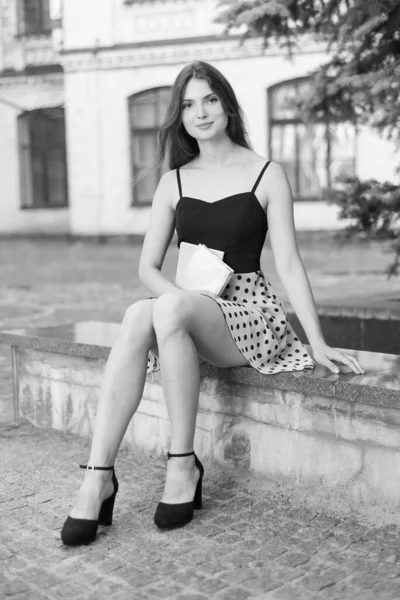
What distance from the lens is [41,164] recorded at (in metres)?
22.7

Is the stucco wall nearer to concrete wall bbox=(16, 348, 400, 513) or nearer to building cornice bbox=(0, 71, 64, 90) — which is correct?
building cornice bbox=(0, 71, 64, 90)

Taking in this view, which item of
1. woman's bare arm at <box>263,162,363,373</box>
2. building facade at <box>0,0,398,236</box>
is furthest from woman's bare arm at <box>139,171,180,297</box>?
building facade at <box>0,0,398,236</box>

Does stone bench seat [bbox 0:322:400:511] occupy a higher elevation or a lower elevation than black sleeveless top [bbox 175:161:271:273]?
lower

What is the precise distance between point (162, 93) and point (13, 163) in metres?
4.91

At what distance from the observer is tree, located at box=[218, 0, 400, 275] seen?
504 centimetres

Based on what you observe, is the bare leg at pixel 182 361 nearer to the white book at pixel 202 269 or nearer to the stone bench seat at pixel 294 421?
the white book at pixel 202 269

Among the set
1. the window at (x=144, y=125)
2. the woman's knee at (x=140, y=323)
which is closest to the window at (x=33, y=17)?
the window at (x=144, y=125)

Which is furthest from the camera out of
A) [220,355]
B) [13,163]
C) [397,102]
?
[13,163]

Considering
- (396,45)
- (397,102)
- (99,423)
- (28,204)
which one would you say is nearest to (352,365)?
(99,423)

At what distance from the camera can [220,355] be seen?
3305mm

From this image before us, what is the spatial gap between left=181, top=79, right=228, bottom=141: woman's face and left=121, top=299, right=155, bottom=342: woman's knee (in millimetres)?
801

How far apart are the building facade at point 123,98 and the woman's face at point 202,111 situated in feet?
45.8

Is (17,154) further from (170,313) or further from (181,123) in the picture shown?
(170,313)

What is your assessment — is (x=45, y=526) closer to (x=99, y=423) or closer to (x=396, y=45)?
(x=99, y=423)
